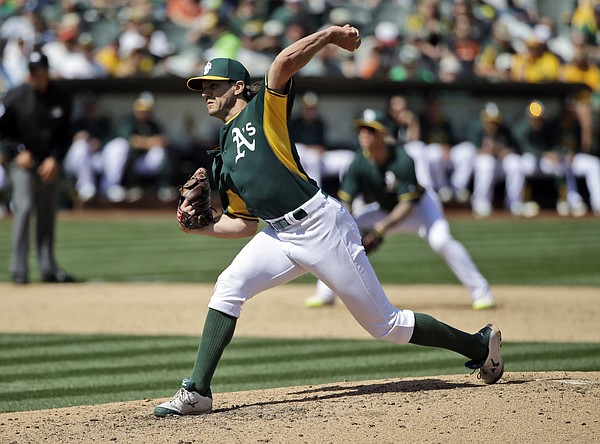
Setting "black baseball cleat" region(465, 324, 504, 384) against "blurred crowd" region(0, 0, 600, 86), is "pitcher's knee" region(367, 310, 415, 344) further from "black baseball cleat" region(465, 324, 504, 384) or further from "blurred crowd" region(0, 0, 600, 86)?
"blurred crowd" region(0, 0, 600, 86)

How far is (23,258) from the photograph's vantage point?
1133cm

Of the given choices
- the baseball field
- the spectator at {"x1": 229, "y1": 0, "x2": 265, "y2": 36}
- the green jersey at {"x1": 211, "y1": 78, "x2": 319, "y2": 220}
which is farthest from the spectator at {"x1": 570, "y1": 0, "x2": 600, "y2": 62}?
the green jersey at {"x1": 211, "y1": 78, "x2": 319, "y2": 220}

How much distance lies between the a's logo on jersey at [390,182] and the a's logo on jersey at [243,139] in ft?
14.2

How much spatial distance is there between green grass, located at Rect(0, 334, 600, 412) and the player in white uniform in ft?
3.62

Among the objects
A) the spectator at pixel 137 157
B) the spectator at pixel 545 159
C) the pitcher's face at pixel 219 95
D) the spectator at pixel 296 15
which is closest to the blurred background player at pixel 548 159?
the spectator at pixel 545 159

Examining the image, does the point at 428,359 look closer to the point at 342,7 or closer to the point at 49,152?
the point at 49,152

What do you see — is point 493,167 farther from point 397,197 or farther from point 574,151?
point 397,197

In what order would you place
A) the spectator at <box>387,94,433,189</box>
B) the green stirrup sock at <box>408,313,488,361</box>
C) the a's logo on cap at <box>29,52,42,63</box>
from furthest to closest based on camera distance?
the spectator at <box>387,94,433,189</box>
the a's logo on cap at <box>29,52,42,63</box>
the green stirrup sock at <box>408,313,488,361</box>

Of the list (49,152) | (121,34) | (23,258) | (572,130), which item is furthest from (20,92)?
(572,130)

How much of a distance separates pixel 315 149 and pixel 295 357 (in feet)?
33.1

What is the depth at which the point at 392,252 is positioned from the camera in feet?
46.6

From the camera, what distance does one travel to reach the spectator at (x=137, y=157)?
57.4ft

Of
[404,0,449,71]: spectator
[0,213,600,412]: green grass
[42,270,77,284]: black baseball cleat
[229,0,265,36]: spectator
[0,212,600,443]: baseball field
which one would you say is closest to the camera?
[0,212,600,443]: baseball field

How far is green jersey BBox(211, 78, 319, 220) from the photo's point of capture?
16.8 feet
